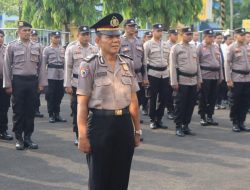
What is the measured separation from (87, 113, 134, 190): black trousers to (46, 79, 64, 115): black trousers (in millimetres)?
7535

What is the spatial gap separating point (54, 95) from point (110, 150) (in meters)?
7.78

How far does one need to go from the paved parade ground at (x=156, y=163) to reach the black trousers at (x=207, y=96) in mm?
732

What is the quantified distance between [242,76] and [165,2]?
11995mm

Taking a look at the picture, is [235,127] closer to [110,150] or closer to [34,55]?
[34,55]

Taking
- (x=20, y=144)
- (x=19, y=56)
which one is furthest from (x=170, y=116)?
(x=19, y=56)

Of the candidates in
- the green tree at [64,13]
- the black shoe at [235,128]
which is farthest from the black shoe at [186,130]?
the green tree at [64,13]

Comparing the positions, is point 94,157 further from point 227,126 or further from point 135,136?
point 227,126

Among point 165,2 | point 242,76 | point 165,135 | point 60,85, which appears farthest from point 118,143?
point 165,2

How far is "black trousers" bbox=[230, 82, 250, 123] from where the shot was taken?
10.3 m

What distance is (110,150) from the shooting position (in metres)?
4.56

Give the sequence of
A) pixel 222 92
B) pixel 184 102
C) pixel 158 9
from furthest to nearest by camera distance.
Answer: pixel 158 9
pixel 222 92
pixel 184 102

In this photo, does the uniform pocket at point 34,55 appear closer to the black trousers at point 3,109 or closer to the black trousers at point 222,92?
the black trousers at point 3,109

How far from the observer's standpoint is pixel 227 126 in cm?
1120

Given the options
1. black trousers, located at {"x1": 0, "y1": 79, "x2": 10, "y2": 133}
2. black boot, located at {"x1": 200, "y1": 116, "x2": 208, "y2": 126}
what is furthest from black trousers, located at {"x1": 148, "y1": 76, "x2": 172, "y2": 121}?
black trousers, located at {"x1": 0, "y1": 79, "x2": 10, "y2": 133}
